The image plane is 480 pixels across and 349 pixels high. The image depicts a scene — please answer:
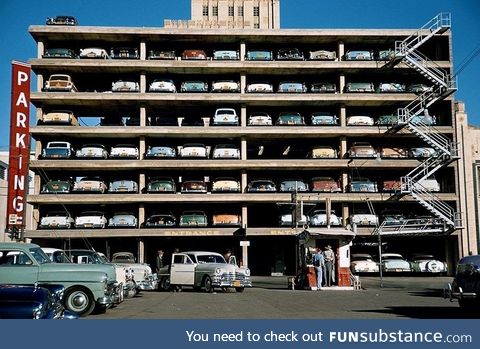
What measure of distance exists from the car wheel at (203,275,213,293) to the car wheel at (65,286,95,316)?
1021cm

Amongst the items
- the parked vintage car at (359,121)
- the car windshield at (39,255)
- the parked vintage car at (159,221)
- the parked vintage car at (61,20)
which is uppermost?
the parked vintage car at (61,20)

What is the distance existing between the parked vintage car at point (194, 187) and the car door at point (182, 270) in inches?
723

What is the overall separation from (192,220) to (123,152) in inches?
302

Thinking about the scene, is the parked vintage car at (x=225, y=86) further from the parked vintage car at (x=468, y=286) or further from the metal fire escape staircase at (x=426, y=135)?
the parked vintage car at (x=468, y=286)

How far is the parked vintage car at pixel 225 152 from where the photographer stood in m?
46.1

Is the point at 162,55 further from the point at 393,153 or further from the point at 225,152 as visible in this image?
the point at 393,153

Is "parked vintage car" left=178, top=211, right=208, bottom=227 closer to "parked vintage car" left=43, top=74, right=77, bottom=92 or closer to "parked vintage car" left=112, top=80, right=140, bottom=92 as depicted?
"parked vintage car" left=112, top=80, right=140, bottom=92

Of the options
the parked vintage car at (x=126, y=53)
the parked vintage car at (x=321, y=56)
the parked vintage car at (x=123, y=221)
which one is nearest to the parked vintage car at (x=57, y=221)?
the parked vintage car at (x=123, y=221)

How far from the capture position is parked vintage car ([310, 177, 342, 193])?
149 ft

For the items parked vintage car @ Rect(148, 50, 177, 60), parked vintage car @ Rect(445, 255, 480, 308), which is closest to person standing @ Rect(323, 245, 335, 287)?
parked vintage car @ Rect(445, 255, 480, 308)

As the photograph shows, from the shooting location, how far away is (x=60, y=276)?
1538cm

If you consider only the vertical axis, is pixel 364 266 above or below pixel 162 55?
below

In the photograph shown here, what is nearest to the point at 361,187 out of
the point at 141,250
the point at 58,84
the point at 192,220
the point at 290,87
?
the point at 290,87

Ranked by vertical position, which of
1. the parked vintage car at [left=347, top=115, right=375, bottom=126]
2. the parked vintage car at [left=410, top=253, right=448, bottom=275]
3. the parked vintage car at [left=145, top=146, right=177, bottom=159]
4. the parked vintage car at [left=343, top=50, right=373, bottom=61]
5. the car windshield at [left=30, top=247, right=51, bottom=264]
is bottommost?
the parked vintage car at [left=410, top=253, right=448, bottom=275]
